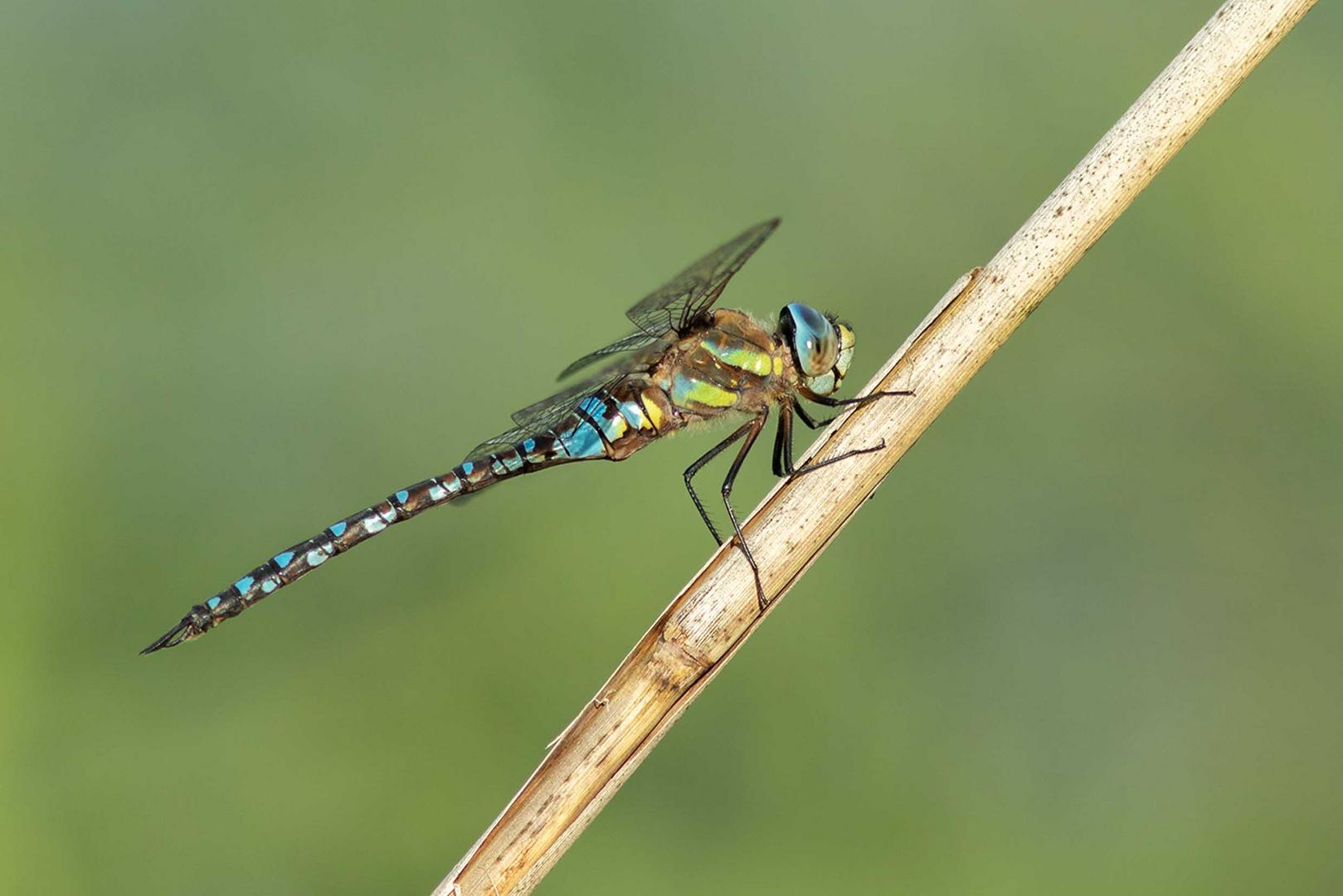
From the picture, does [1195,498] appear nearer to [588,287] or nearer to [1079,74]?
[1079,74]

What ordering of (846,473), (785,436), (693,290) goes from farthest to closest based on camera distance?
(785,436), (693,290), (846,473)

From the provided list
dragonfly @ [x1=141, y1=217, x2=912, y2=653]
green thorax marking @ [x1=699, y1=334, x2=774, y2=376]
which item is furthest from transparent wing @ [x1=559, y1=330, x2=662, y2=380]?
green thorax marking @ [x1=699, y1=334, x2=774, y2=376]

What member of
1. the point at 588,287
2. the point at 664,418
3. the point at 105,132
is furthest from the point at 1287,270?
the point at 105,132

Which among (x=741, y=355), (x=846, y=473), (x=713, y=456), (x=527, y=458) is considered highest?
(x=527, y=458)

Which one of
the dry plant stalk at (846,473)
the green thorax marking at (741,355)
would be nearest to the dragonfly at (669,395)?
the green thorax marking at (741,355)

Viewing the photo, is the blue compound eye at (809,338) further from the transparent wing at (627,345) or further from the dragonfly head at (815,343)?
the transparent wing at (627,345)

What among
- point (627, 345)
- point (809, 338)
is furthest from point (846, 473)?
point (627, 345)

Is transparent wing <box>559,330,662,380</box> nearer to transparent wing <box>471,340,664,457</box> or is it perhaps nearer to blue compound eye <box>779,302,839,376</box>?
transparent wing <box>471,340,664,457</box>

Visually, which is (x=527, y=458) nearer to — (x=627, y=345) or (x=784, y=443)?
(x=627, y=345)
